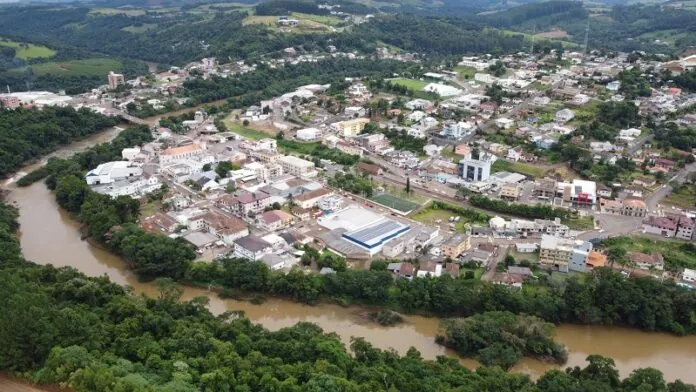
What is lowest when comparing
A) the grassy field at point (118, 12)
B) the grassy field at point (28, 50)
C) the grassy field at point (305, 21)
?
the grassy field at point (28, 50)

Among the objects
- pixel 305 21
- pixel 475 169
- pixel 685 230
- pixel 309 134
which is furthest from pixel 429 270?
pixel 305 21

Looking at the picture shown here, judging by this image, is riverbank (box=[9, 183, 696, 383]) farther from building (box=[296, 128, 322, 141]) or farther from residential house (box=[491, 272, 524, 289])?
building (box=[296, 128, 322, 141])

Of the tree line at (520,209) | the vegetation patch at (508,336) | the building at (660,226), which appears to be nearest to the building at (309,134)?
the tree line at (520,209)

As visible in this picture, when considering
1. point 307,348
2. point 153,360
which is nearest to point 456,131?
point 307,348

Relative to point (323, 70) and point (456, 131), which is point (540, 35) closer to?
point (323, 70)

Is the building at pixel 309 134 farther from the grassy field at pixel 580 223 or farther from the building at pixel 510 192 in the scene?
the grassy field at pixel 580 223
